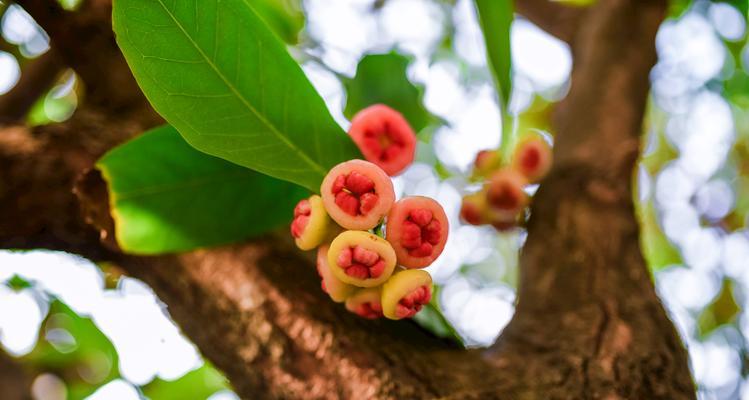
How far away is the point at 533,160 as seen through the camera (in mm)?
1241

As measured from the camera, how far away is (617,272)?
0.99m

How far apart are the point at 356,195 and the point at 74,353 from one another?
4.72 feet

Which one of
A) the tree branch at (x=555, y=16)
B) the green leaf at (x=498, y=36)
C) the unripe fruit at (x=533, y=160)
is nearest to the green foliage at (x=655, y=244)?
the tree branch at (x=555, y=16)

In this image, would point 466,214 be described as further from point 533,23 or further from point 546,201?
point 533,23

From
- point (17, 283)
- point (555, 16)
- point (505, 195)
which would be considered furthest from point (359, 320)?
point (17, 283)

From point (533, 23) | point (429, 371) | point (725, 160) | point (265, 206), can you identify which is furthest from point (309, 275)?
point (725, 160)

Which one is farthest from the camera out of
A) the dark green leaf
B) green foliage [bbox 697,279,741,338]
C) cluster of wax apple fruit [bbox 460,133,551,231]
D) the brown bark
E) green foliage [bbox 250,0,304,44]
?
green foliage [bbox 697,279,741,338]

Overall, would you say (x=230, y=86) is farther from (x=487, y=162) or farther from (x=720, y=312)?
(x=720, y=312)

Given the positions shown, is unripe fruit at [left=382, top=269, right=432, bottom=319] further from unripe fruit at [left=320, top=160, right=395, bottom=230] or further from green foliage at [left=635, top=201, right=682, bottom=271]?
green foliage at [left=635, top=201, right=682, bottom=271]

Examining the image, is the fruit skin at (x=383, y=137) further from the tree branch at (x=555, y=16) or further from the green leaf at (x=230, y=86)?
the tree branch at (x=555, y=16)

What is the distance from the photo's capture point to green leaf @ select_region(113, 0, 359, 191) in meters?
0.62

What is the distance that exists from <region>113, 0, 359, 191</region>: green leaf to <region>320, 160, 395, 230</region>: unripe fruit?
0.30 feet

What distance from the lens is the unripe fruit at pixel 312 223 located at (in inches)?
26.8

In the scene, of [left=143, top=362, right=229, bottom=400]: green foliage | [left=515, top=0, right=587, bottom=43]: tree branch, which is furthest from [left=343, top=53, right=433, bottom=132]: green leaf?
[left=143, top=362, right=229, bottom=400]: green foliage
